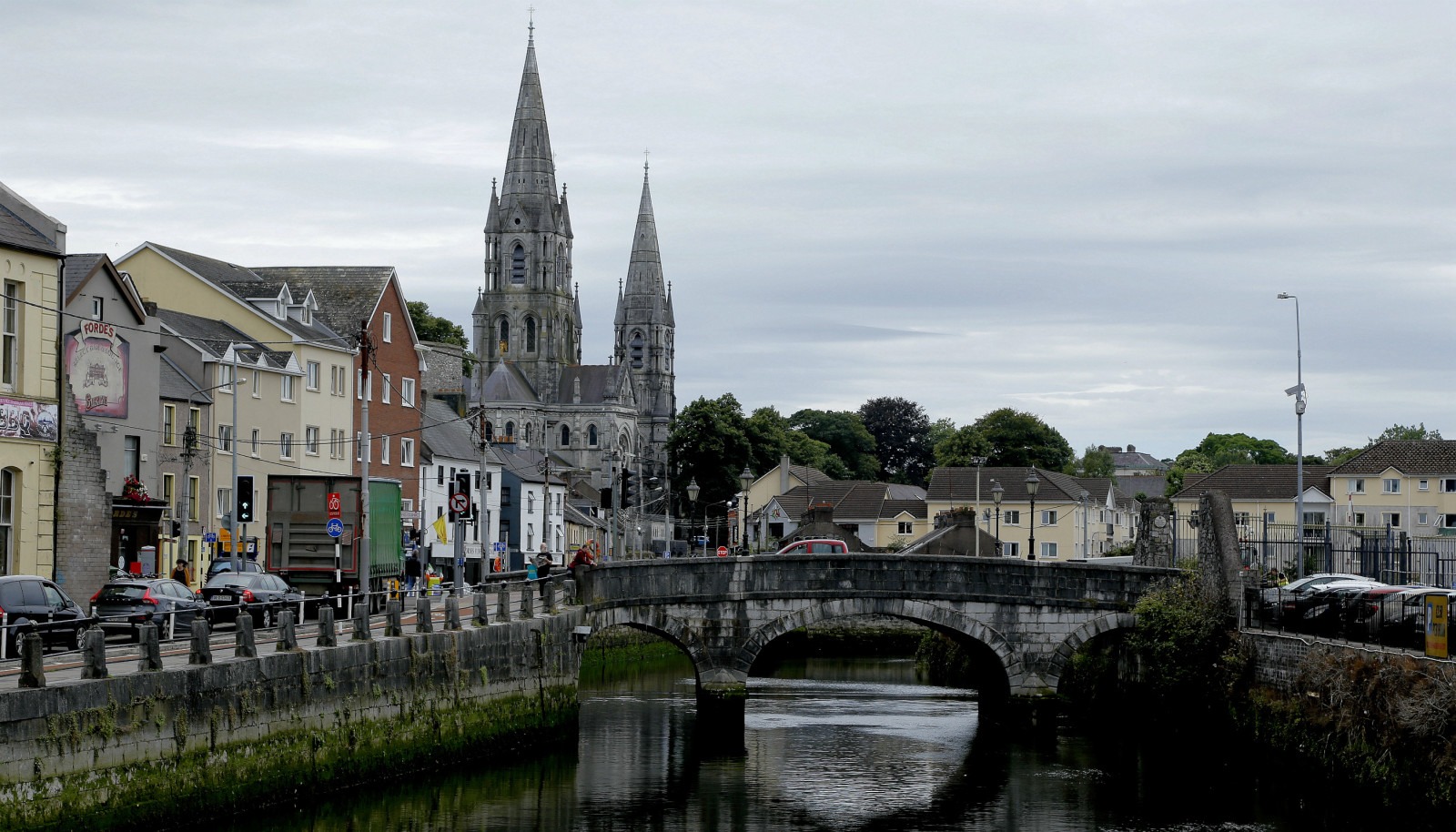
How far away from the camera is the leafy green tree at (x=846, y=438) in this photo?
17525 centimetres

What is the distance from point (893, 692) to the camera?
51.1 m

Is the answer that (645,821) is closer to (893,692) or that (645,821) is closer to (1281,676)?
(1281,676)

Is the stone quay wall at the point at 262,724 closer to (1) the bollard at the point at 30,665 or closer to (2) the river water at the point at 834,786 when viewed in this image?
(1) the bollard at the point at 30,665

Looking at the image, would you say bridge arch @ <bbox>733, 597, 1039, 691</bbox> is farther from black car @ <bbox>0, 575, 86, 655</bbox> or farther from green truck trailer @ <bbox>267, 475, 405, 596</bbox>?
black car @ <bbox>0, 575, 86, 655</bbox>

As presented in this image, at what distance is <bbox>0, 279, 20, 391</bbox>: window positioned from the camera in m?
33.1

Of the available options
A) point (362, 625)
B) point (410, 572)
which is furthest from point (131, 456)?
point (362, 625)

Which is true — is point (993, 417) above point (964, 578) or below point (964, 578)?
above

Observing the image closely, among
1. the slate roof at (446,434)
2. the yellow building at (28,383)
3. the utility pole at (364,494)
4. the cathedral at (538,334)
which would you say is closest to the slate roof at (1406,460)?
the slate roof at (446,434)

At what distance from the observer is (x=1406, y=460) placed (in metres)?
A: 89.4

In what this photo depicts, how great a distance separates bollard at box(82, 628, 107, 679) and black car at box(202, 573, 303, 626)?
10767 millimetres

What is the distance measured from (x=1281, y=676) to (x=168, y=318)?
118 ft

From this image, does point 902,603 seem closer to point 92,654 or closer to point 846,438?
point 92,654

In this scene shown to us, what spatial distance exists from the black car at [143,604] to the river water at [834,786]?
4.91 metres

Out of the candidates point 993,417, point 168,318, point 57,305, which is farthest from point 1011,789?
point 993,417
